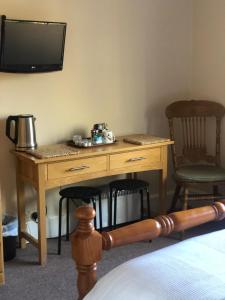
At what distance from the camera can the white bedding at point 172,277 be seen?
149cm

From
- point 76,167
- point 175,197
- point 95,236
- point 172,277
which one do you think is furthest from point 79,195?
point 172,277

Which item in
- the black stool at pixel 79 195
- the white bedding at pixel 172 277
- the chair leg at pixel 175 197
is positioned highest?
the white bedding at pixel 172 277

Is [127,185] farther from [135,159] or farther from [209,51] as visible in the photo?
[209,51]

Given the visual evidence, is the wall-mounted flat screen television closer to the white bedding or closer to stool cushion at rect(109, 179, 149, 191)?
stool cushion at rect(109, 179, 149, 191)

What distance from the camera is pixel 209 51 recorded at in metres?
4.09

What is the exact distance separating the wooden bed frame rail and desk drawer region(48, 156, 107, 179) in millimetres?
1422

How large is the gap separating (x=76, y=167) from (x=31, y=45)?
90 cm

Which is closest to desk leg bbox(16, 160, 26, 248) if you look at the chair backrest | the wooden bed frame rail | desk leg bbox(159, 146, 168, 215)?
desk leg bbox(159, 146, 168, 215)

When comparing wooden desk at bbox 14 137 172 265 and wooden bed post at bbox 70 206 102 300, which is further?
wooden desk at bbox 14 137 172 265

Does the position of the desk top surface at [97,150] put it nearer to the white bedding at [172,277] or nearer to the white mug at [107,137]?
the white mug at [107,137]

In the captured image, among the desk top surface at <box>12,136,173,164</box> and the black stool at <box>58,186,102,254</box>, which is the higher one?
the desk top surface at <box>12,136,173,164</box>

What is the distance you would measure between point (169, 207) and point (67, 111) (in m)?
1.37

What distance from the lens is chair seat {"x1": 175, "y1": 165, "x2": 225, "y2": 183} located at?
140 inches

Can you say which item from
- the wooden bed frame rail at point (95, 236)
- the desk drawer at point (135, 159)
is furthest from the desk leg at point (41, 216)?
the wooden bed frame rail at point (95, 236)
